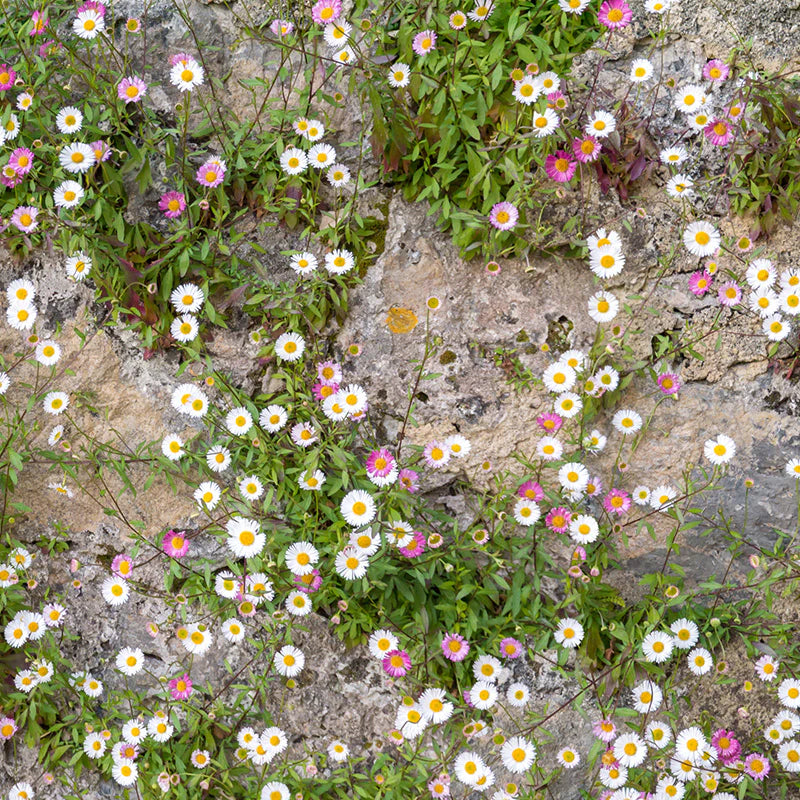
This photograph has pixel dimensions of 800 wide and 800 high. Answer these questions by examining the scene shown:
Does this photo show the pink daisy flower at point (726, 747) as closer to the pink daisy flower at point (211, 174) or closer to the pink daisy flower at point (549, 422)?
the pink daisy flower at point (549, 422)

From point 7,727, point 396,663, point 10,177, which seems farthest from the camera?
point 7,727

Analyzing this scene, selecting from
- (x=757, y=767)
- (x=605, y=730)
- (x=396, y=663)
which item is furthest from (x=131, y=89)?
(x=757, y=767)

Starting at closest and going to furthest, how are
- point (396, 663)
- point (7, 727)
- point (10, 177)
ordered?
1. point (396, 663)
2. point (10, 177)
3. point (7, 727)

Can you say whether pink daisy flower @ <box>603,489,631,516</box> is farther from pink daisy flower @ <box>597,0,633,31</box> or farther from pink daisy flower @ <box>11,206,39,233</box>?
pink daisy flower @ <box>11,206,39,233</box>

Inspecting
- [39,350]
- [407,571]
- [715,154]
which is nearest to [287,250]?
[39,350]

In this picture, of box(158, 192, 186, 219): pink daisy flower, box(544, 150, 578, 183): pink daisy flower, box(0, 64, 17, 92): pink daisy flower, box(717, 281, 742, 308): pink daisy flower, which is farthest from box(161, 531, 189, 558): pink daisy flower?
box(717, 281, 742, 308): pink daisy flower

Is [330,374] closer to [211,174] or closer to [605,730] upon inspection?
[211,174]
